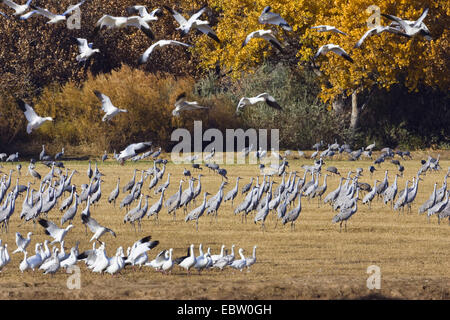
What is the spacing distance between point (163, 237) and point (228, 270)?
440 centimetres

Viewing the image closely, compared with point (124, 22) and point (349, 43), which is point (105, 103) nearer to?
point (124, 22)

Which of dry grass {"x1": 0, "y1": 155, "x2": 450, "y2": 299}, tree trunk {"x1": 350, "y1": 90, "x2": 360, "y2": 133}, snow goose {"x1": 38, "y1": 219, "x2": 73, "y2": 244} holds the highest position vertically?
tree trunk {"x1": 350, "y1": 90, "x2": 360, "y2": 133}

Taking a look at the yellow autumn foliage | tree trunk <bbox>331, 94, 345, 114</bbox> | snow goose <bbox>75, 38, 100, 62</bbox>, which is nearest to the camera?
snow goose <bbox>75, 38, 100, 62</bbox>

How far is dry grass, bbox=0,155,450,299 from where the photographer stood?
1345 cm

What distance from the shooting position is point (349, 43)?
141 ft

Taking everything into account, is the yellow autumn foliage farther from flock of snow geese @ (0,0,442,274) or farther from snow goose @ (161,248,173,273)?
snow goose @ (161,248,173,273)

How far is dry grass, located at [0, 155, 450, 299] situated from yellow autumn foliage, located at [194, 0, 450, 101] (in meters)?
15.9

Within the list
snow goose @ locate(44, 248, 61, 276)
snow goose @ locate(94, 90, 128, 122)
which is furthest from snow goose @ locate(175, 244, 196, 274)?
snow goose @ locate(94, 90, 128, 122)

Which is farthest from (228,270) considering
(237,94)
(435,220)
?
(237,94)

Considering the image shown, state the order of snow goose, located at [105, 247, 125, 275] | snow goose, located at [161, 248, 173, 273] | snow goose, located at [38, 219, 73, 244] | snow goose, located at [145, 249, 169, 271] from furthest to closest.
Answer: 1. snow goose, located at [38, 219, 73, 244]
2. snow goose, located at [145, 249, 169, 271]
3. snow goose, located at [161, 248, 173, 273]
4. snow goose, located at [105, 247, 125, 275]

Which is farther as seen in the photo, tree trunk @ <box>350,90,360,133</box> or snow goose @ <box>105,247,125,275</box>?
tree trunk @ <box>350,90,360,133</box>

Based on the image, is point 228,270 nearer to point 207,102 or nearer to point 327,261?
point 327,261

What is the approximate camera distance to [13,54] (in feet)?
155

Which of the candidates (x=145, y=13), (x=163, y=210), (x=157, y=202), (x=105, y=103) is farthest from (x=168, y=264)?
(x=163, y=210)
